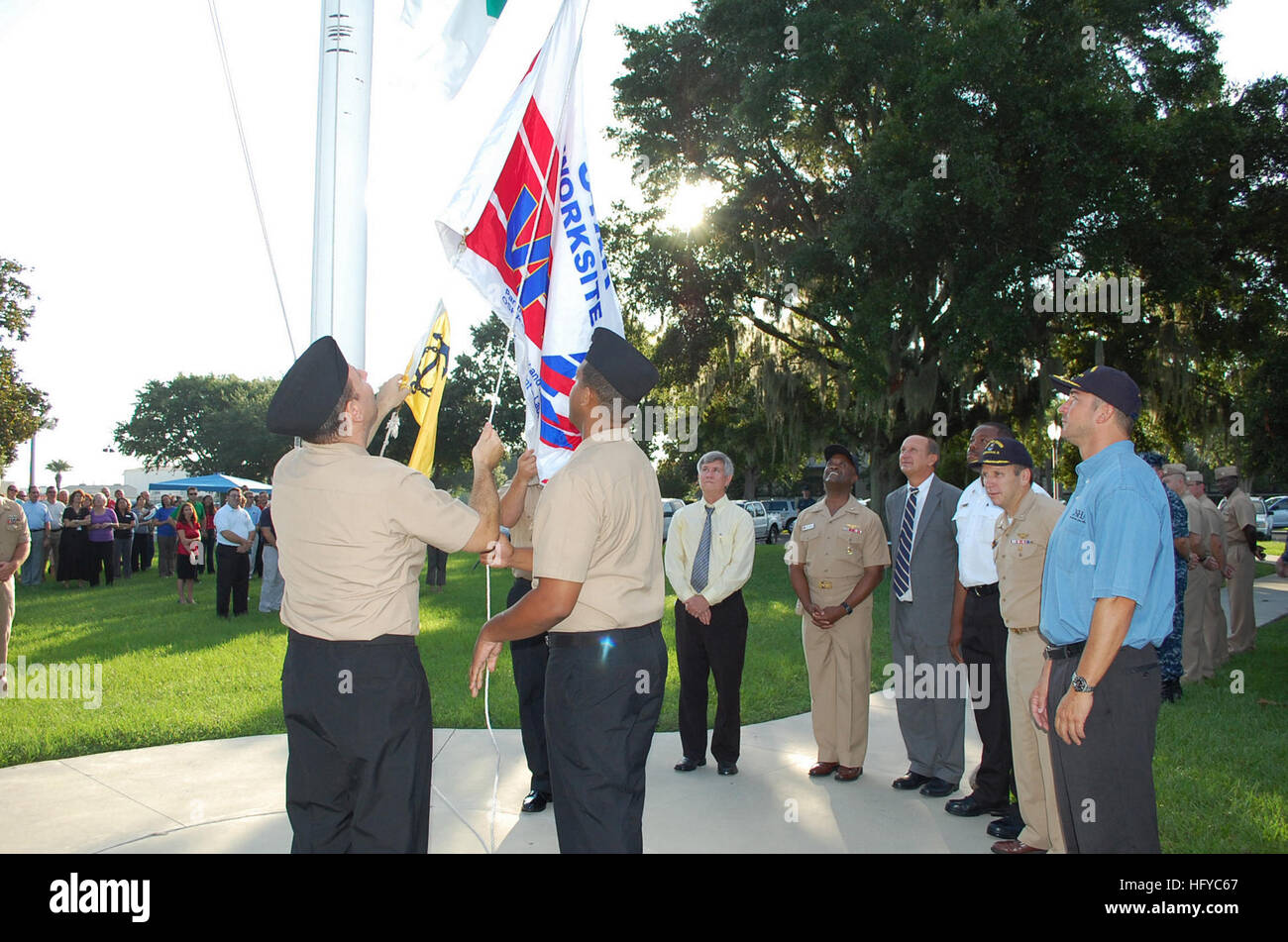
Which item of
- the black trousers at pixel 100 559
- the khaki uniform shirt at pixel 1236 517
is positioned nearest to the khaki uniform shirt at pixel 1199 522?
the khaki uniform shirt at pixel 1236 517

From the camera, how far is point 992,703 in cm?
509

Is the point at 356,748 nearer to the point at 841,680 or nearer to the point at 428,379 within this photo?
the point at 428,379

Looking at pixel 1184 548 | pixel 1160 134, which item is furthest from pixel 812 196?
pixel 1184 548

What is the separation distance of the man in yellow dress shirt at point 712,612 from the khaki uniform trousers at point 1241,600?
7379 mm

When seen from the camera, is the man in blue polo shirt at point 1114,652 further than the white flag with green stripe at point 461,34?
No

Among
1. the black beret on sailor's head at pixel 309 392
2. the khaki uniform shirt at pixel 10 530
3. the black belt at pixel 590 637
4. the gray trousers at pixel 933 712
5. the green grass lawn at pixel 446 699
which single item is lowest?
the green grass lawn at pixel 446 699

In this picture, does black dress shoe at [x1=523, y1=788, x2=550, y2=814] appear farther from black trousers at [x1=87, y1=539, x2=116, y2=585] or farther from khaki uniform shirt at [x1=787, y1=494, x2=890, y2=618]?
black trousers at [x1=87, y1=539, x2=116, y2=585]

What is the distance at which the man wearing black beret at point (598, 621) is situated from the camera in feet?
9.91

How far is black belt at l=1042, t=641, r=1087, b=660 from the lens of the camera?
10.5 feet

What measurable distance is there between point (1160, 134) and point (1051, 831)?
563 inches

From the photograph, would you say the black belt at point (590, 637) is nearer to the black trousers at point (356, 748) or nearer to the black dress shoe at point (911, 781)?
the black trousers at point (356, 748)

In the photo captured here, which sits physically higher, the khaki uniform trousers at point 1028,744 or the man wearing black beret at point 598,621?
the man wearing black beret at point 598,621

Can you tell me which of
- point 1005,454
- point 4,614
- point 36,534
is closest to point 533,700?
point 1005,454

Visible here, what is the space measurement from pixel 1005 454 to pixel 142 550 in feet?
77.9
